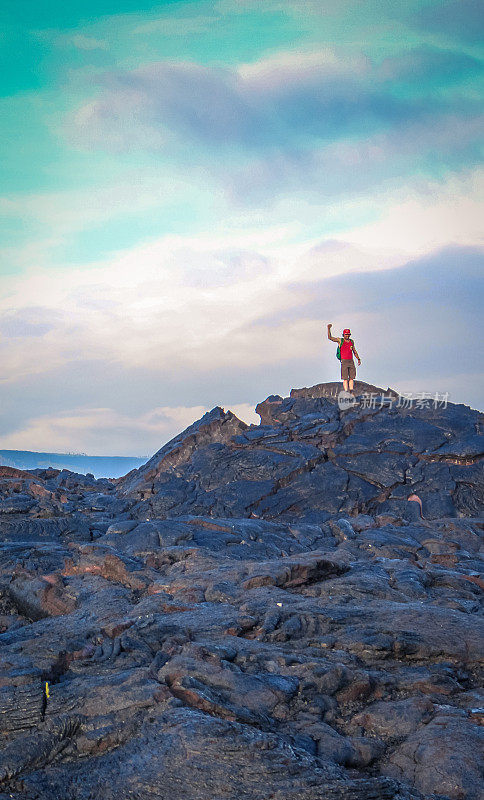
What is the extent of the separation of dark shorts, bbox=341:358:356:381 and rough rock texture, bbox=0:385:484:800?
11.1 meters

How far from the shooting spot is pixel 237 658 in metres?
8.34

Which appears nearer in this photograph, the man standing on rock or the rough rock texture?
the rough rock texture

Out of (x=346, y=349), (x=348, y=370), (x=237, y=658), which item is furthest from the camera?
(x=348, y=370)

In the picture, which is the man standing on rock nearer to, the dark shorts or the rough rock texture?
the dark shorts

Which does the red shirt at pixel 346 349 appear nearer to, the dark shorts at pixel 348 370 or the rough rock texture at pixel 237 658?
the dark shorts at pixel 348 370

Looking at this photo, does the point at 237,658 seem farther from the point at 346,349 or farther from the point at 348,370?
the point at 348,370

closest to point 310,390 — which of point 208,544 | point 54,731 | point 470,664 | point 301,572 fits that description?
point 208,544

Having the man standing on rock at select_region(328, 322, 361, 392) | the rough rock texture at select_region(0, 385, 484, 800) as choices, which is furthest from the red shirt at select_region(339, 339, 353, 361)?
the rough rock texture at select_region(0, 385, 484, 800)

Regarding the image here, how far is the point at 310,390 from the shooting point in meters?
31.8

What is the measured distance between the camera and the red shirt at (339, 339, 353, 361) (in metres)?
28.7

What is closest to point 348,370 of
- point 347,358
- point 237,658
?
point 347,358

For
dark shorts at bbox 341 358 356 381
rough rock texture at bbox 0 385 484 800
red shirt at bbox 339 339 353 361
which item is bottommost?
rough rock texture at bbox 0 385 484 800

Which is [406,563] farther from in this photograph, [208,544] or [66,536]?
[66,536]

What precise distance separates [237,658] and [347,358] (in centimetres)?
2210
